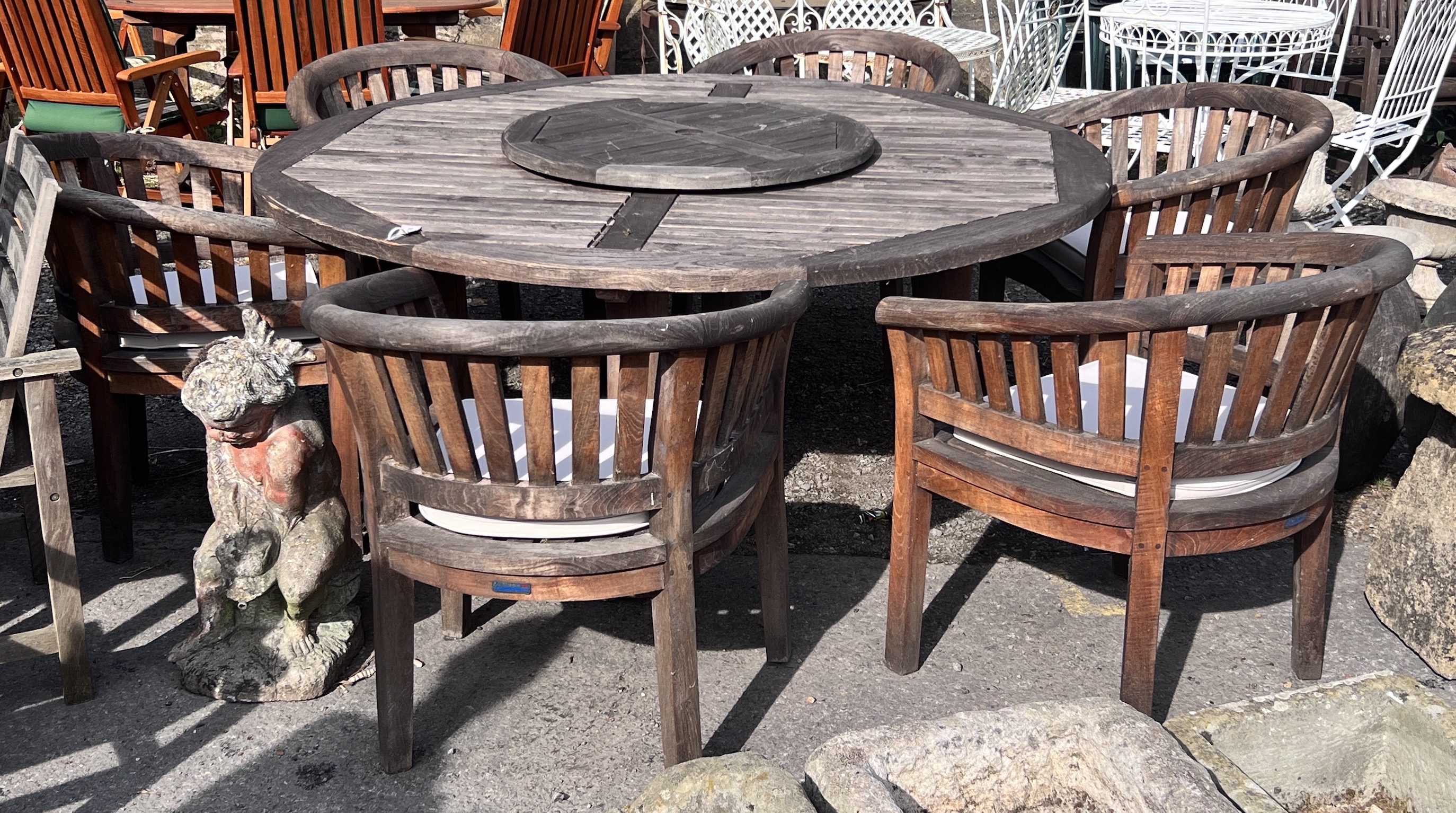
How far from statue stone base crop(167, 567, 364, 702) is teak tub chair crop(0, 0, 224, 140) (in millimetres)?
3239

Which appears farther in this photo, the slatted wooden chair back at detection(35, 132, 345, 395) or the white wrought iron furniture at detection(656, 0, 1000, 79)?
the white wrought iron furniture at detection(656, 0, 1000, 79)

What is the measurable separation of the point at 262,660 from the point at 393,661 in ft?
1.58

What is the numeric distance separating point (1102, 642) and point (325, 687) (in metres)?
1.82

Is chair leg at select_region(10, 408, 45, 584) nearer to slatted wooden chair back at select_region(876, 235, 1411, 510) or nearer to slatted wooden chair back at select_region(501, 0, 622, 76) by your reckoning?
slatted wooden chair back at select_region(876, 235, 1411, 510)

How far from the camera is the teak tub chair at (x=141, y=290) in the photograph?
118 inches

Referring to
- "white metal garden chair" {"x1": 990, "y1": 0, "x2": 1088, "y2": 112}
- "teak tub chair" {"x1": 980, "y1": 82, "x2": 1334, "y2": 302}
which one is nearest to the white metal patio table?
"white metal garden chair" {"x1": 990, "y1": 0, "x2": 1088, "y2": 112}

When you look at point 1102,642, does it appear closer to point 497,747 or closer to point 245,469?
point 497,747

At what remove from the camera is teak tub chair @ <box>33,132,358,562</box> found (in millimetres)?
3010

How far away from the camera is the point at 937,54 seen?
4863mm

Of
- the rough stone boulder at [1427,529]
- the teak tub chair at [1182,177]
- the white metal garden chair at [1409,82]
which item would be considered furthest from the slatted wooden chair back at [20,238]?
the white metal garden chair at [1409,82]

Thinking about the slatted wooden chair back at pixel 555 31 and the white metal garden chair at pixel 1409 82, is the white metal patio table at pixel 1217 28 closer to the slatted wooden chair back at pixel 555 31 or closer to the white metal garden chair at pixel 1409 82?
the white metal garden chair at pixel 1409 82

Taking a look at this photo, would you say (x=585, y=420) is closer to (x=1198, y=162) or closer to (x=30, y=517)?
(x=30, y=517)

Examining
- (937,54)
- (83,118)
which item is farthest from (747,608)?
(83,118)

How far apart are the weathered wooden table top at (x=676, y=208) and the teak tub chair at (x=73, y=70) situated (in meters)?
2.18
